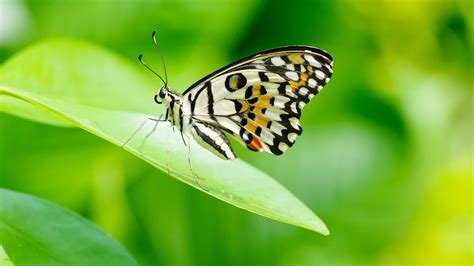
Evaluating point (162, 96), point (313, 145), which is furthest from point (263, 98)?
point (313, 145)

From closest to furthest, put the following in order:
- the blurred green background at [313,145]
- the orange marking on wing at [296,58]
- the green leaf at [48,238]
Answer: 1. the green leaf at [48,238]
2. the orange marking on wing at [296,58]
3. the blurred green background at [313,145]

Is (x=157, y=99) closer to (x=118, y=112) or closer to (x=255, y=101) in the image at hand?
(x=255, y=101)

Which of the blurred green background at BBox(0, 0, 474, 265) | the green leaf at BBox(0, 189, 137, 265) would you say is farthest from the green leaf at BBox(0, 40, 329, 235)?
the blurred green background at BBox(0, 0, 474, 265)

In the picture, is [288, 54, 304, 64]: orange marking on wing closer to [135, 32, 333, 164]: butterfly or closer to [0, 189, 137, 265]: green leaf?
[135, 32, 333, 164]: butterfly

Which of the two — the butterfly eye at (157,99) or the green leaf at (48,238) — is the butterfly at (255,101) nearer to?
the butterfly eye at (157,99)

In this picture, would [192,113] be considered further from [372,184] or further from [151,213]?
[372,184]

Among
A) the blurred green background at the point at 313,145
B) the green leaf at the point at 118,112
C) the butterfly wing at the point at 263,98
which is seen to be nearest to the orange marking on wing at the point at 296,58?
the butterfly wing at the point at 263,98
